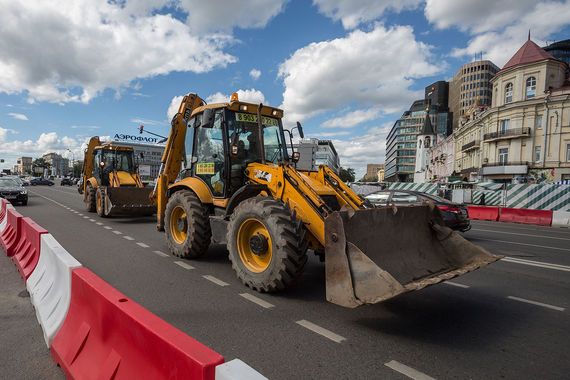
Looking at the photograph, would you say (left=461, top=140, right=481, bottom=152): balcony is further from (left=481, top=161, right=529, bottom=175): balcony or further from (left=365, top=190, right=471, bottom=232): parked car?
(left=365, top=190, right=471, bottom=232): parked car

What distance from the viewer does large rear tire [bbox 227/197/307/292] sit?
4699 millimetres

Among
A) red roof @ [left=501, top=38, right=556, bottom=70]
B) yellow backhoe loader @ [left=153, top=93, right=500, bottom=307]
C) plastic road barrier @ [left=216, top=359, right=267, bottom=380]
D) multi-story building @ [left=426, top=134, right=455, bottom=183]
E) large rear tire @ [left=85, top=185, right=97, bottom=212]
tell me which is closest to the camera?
plastic road barrier @ [left=216, top=359, right=267, bottom=380]

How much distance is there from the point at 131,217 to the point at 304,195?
11.0 meters

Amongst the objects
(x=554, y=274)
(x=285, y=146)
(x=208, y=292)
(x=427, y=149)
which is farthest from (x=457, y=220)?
(x=427, y=149)

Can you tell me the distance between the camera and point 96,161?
15664 millimetres

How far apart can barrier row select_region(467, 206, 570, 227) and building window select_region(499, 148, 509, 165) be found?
3735 centimetres

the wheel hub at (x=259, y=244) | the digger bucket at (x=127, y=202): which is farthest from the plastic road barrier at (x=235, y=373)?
the digger bucket at (x=127, y=202)

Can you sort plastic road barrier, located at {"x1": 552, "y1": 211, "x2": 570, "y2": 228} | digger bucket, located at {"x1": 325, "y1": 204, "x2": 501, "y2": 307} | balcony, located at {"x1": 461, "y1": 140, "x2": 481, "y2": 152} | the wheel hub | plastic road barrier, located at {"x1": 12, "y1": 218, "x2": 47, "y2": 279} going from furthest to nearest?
balcony, located at {"x1": 461, "y1": 140, "x2": 481, "y2": 152}, plastic road barrier, located at {"x1": 552, "y1": 211, "x2": 570, "y2": 228}, plastic road barrier, located at {"x1": 12, "y1": 218, "x2": 47, "y2": 279}, the wheel hub, digger bucket, located at {"x1": 325, "y1": 204, "x2": 501, "y2": 307}

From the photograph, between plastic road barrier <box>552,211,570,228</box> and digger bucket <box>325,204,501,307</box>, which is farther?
plastic road barrier <box>552,211,570,228</box>

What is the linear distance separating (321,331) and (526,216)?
18.2 metres

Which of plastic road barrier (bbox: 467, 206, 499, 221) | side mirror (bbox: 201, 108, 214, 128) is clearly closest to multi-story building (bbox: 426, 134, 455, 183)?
plastic road barrier (bbox: 467, 206, 499, 221)

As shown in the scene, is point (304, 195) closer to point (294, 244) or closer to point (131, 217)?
point (294, 244)

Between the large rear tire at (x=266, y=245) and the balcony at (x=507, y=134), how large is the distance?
53.0 meters

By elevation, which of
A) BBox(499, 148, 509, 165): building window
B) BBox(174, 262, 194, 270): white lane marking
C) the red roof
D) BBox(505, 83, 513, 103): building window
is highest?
the red roof
